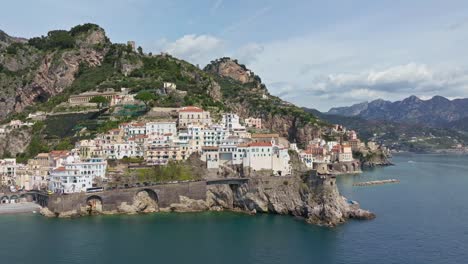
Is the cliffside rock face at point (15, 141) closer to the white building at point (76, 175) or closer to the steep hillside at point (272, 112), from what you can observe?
the white building at point (76, 175)

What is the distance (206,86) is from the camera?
86.6m

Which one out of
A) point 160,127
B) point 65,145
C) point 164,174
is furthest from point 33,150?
point 164,174

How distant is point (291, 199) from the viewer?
49469 mm

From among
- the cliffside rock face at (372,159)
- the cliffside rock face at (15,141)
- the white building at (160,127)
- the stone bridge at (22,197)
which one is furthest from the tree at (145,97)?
the cliffside rock face at (372,159)

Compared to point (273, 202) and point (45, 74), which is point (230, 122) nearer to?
point (273, 202)

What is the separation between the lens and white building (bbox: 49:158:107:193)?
5038 cm

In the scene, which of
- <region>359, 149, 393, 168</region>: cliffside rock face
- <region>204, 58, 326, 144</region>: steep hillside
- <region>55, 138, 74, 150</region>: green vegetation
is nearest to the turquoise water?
<region>55, 138, 74, 150</region>: green vegetation

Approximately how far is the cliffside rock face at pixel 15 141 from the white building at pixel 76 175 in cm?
1732

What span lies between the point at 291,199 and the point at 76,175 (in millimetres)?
21181

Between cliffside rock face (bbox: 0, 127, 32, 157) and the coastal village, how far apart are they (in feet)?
25.9

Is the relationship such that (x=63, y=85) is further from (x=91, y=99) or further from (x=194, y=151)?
(x=194, y=151)

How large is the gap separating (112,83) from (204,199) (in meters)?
36.9

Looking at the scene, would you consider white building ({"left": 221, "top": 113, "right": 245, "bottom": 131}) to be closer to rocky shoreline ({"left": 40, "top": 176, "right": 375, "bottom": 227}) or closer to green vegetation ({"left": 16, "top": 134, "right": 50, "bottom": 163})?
rocky shoreline ({"left": 40, "top": 176, "right": 375, "bottom": 227})

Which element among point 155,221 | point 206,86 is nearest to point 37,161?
point 155,221
